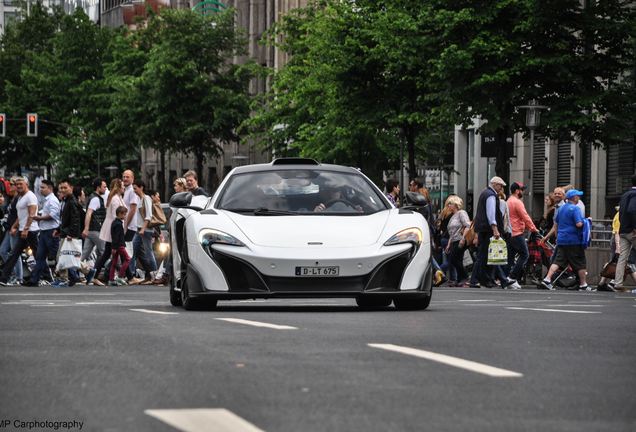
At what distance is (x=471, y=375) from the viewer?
871cm

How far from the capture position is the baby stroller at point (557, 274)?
29077mm

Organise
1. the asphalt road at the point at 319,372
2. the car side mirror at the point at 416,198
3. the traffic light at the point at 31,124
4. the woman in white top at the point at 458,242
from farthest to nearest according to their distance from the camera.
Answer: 1. the traffic light at the point at 31,124
2. the woman in white top at the point at 458,242
3. the car side mirror at the point at 416,198
4. the asphalt road at the point at 319,372

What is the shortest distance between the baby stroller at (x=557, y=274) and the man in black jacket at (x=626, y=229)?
1.53 metres

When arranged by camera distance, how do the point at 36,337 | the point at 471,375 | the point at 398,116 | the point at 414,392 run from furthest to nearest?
the point at 398,116 < the point at 36,337 < the point at 471,375 < the point at 414,392

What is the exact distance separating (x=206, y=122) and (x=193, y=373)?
56189 mm

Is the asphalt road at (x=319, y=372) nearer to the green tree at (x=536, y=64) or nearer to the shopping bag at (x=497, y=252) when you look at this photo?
the shopping bag at (x=497, y=252)

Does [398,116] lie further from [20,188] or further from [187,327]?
[187,327]

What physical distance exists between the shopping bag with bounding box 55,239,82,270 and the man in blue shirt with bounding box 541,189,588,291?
7649 mm

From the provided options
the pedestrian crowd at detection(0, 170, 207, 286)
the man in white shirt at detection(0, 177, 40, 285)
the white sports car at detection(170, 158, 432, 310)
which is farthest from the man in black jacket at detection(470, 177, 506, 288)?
the white sports car at detection(170, 158, 432, 310)

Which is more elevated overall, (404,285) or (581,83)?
(581,83)

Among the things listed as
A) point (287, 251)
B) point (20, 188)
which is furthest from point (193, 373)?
point (20, 188)

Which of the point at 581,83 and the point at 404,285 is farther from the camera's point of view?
the point at 581,83

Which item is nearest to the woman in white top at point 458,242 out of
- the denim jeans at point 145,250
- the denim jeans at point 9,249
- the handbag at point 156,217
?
the handbag at point 156,217

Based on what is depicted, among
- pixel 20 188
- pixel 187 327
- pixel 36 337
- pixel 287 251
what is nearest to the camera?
pixel 36 337
